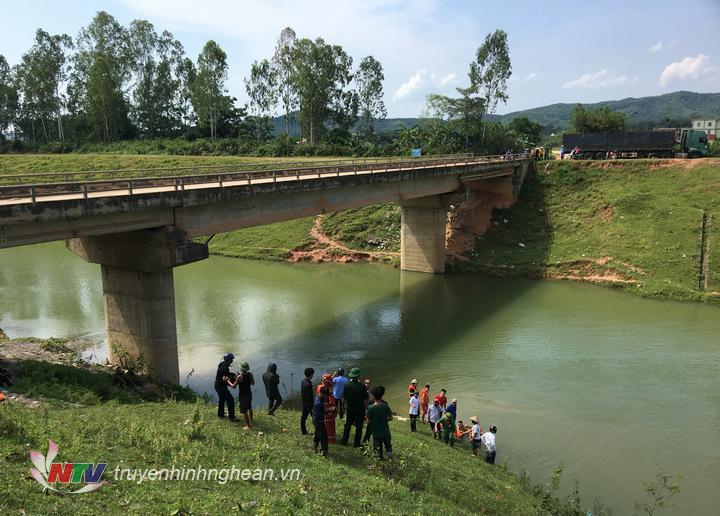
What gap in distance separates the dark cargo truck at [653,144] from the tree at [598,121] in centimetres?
3335

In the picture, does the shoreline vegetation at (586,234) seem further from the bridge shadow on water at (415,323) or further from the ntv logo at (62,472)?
the ntv logo at (62,472)

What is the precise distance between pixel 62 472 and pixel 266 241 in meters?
39.4

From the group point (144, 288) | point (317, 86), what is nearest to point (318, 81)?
point (317, 86)

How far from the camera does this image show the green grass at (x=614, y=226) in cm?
3684

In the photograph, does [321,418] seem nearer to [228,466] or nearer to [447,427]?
[228,466]

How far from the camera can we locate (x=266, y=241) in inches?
1864

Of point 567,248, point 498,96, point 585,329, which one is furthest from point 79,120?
point 585,329

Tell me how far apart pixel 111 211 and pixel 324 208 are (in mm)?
12801

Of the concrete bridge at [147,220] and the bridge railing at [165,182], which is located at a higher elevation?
the bridge railing at [165,182]

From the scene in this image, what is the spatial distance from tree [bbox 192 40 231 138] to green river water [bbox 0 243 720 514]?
48.1 m

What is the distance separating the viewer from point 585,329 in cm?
2792

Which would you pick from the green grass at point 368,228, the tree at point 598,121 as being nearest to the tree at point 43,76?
the green grass at point 368,228

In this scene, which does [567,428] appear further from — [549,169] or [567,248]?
[549,169]

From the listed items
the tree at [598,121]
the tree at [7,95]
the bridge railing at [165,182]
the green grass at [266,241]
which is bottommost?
the green grass at [266,241]
